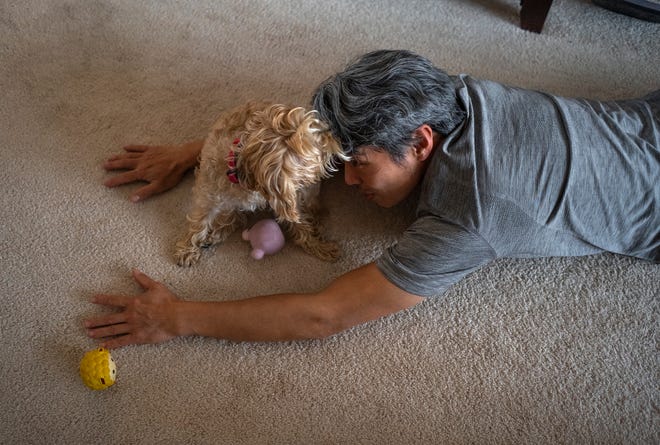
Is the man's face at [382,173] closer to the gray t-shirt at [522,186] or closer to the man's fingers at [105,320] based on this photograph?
the gray t-shirt at [522,186]

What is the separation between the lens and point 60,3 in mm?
1844

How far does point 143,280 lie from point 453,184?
0.87 metres

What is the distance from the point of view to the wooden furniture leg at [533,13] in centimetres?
172

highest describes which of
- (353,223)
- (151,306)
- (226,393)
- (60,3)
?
(60,3)

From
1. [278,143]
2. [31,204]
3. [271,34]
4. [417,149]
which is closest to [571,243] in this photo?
[417,149]

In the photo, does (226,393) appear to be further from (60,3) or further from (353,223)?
(60,3)

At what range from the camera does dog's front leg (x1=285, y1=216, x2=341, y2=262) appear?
1429 mm

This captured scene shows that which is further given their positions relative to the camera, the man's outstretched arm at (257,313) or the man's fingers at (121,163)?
the man's fingers at (121,163)

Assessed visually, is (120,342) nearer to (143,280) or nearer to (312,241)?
(143,280)

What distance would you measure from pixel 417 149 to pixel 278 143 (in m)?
0.33

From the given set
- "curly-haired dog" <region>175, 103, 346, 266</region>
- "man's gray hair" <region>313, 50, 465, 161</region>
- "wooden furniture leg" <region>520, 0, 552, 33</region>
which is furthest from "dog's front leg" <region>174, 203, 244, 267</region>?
"wooden furniture leg" <region>520, 0, 552, 33</region>

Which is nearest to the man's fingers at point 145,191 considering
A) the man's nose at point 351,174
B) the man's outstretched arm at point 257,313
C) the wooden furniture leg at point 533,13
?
the man's outstretched arm at point 257,313

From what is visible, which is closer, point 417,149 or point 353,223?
point 417,149

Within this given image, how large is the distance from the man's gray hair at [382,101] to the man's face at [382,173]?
24 mm
